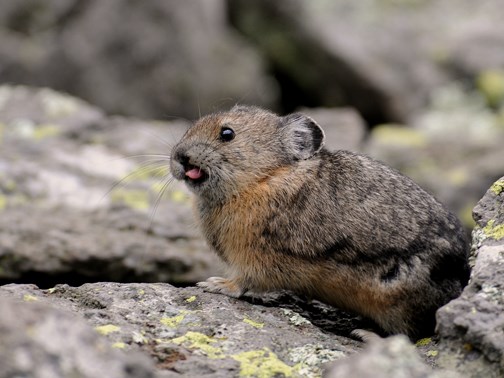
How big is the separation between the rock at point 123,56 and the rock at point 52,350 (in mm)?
13671

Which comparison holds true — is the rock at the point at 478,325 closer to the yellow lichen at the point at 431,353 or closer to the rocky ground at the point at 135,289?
the rocky ground at the point at 135,289

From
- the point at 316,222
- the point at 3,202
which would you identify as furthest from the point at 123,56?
the point at 316,222

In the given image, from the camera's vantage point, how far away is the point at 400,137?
15.4m

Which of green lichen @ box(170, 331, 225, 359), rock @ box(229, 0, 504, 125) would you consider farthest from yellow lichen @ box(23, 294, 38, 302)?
rock @ box(229, 0, 504, 125)

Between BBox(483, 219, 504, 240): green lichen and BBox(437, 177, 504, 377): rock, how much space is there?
0.25 m

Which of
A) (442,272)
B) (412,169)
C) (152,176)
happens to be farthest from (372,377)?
(412,169)

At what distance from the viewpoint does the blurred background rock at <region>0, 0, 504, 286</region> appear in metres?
11.0

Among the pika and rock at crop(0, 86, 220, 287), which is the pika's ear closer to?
the pika

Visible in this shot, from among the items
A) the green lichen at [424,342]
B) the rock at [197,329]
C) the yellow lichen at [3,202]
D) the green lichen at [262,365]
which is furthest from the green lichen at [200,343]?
the yellow lichen at [3,202]

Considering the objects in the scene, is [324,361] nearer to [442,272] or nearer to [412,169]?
[442,272]

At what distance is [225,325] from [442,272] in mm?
1990

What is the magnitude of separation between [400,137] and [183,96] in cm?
587

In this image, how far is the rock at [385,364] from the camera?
430 cm

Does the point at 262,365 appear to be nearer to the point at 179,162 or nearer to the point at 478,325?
the point at 478,325
